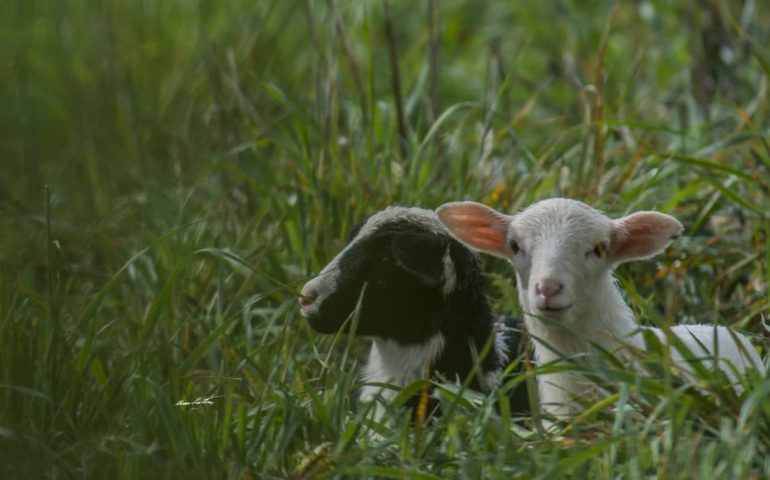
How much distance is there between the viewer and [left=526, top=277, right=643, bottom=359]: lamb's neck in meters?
5.11

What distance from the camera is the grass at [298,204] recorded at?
4375 mm

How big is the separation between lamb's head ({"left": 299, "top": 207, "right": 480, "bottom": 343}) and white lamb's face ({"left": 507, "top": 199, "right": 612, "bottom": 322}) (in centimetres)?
26

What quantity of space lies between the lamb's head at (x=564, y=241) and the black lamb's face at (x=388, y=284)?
0.16 meters

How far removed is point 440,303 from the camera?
5.39 m

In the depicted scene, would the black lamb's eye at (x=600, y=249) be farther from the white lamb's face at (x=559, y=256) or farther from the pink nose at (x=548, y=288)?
the pink nose at (x=548, y=288)

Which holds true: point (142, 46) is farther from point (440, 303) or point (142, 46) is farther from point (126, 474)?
point (126, 474)

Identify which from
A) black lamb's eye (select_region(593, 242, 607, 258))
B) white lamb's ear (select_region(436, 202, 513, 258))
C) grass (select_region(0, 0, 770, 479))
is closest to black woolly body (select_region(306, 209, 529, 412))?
white lamb's ear (select_region(436, 202, 513, 258))

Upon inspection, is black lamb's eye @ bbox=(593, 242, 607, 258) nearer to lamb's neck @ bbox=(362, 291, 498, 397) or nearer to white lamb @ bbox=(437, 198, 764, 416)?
white lamb @ bbox=(437, 198, 764, 416)

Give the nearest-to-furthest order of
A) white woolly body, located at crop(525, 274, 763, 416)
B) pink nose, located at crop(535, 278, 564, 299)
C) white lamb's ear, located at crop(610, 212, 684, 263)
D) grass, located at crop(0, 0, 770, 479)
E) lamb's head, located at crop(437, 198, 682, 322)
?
grass, located at crop(0, 0, 770, 479) → pink nose, located at crop(535, 278, 564, 299) → lamb's head, located at crop(437, 198, 682, 322) → white woolly body, located at crop(525, 274, 763, 416) → white lamb's ear, located at crop(610, 212, 684, 263)

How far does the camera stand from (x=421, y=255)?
17.6 ft

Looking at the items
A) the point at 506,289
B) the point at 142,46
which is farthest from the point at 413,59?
the point at 506,289

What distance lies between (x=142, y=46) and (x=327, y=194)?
2.63 metres

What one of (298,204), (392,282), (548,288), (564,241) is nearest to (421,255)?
(392,282)

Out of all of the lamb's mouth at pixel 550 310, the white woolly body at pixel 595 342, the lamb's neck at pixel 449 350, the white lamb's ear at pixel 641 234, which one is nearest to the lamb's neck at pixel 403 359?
the lamb's neck at pixel 449 350
